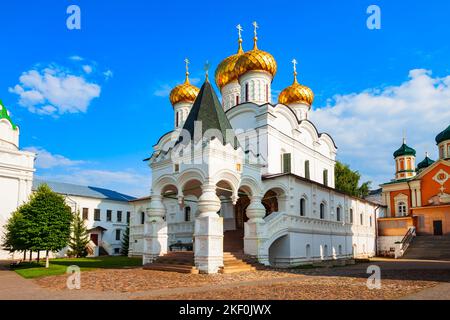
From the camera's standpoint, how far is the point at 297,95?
28.7m

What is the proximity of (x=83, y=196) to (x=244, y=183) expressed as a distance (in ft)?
78.1

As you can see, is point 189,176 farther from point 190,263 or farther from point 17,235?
point 17,235

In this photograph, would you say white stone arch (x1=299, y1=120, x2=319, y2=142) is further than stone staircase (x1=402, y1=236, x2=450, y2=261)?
Yes

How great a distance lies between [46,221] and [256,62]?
15215 millimetres

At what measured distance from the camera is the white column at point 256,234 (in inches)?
661

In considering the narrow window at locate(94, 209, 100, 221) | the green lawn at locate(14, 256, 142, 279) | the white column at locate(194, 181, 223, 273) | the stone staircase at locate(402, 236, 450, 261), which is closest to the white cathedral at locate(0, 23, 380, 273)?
the white column at locate(194, 181, 223, 273)

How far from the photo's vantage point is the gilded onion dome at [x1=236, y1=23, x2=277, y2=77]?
2516cm

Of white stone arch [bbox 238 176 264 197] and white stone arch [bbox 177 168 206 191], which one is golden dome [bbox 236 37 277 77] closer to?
white stone arch [bbox 238 176 264 197]

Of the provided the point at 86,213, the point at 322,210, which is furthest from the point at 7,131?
the point at 322,210

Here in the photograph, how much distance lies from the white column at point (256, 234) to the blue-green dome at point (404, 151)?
27167 mm

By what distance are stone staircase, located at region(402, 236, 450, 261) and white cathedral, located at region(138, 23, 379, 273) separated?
10.4 feet

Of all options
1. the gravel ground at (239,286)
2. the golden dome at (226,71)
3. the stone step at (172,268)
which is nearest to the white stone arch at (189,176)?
the stone step at (172,268)

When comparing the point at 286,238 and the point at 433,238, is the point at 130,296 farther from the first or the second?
the point at 433,238
